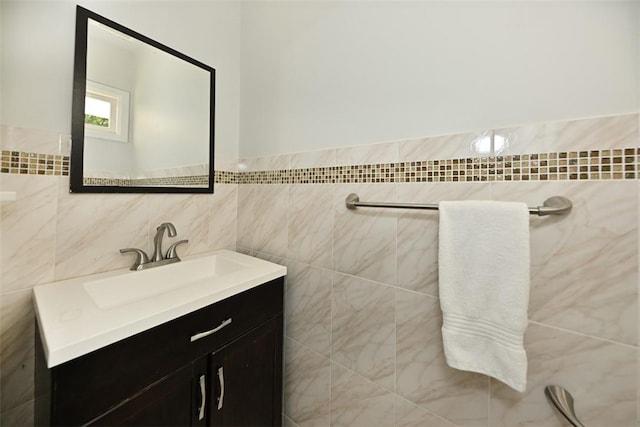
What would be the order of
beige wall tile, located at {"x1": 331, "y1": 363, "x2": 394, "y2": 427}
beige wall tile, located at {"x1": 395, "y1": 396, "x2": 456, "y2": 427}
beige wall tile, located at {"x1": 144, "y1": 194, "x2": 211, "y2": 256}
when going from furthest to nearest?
beige wall tile, located at {"x1": 144, "y1": 194, "x2": 211, "y2": 256}, beige wall tile, located at {"x1": 331, "y1": 363, "x2": 394, "y2": 427}, beige wall tile, located at {"x1": 395, "y1": 396, "x2": 456, "y2": 427}

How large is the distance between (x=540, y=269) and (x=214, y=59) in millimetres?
1712

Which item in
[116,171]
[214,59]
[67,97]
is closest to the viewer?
[67,97]

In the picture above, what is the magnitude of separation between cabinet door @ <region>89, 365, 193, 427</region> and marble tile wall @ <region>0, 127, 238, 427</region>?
0.55 meters

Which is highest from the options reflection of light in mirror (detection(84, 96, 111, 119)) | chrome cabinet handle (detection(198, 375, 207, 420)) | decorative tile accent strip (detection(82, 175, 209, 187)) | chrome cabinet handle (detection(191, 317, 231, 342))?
reflection of light in mirror (detection(84, 96, 111, 119))

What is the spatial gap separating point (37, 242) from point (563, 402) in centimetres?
167

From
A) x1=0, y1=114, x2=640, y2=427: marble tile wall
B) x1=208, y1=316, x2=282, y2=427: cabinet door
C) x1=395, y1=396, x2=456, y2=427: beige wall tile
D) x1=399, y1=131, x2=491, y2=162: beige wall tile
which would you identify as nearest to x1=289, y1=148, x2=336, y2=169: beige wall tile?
x1=0, y1=114, x2=640, y2=427: marble tile wall

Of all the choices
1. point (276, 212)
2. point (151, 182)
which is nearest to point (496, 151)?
point (276, 212)

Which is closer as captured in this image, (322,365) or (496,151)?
(496,151)

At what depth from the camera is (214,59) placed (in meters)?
1.40

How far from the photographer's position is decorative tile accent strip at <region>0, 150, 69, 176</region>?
0.81 m

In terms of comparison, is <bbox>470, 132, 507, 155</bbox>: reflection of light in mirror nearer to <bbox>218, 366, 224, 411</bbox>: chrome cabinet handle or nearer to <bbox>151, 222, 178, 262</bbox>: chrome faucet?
<bbox>218, 366, 224, 411</bbox>: chrome cabinet handle

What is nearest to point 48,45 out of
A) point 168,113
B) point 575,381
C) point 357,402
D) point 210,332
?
point 168,113

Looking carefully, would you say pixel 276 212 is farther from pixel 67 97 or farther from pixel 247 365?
pixel 67 97

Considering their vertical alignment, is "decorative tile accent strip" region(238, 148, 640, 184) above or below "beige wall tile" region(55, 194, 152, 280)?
above
